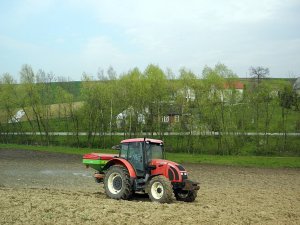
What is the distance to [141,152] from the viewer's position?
1562cm

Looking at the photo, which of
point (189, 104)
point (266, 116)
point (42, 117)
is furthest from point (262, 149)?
point (42, 117)

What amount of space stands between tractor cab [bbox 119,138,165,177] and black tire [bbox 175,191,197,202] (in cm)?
153

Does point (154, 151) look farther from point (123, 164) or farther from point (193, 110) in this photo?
point (193, 110)

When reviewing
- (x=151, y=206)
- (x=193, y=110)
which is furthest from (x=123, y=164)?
(x=193, y=110)

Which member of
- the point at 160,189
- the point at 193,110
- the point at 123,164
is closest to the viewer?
the point at 160,189

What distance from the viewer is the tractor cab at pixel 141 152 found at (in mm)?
15539

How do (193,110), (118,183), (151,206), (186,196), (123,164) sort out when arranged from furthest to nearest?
1. (193,110)
2. (123,164)
3. (118,183)
4. (186,196)
5. (151,206)

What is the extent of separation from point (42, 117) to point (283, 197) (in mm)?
49904

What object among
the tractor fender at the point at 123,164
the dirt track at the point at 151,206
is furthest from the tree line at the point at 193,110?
the tractor fender at the point at 123,164

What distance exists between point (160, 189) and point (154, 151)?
179 centimetres

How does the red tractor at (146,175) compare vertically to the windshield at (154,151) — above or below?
below

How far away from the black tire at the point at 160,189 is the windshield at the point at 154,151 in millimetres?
1187

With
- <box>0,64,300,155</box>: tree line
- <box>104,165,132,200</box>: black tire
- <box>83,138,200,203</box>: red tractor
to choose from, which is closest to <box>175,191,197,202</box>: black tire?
<box>83,138,200,203</box>: red tractor

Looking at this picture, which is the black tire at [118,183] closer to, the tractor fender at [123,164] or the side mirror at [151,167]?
the tractor fender at [123,164]
